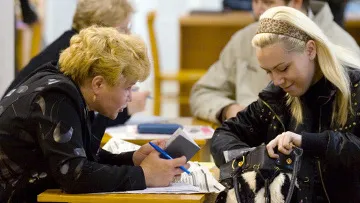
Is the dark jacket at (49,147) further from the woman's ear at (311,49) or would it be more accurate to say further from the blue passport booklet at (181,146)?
the woman's ear at (311,49)

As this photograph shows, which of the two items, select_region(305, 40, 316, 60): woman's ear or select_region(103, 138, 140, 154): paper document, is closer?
select_region(305, 40, 316, 60): woman's ear

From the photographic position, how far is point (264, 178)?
288 cm

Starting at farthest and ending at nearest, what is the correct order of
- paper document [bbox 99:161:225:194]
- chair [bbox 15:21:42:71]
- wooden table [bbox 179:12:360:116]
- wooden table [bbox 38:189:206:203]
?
chair [bbox 15:21:42:71] → wooden table [bbox 179:12:360:116] → paper document [bbox 99:161:225:194] → wooden table [bbox 38:189:206:203]

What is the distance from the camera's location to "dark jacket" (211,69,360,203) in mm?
2982

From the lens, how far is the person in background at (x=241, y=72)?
4312 millimetres

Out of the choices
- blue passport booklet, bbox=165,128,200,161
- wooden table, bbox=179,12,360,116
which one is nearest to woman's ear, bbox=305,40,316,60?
blue passport booklet, bbox=165,128,200,161

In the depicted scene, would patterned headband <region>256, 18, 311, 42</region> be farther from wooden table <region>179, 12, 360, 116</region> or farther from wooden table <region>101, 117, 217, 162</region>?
wooden table <region>179, 12, 360, 116</region>

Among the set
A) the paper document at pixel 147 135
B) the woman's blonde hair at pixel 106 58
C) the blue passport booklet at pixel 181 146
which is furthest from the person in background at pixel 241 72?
the woman's blonde hair at pixel 106 58

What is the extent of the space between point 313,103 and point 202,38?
499 cm

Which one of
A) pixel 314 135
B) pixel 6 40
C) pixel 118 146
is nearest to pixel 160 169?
pixel 314 135

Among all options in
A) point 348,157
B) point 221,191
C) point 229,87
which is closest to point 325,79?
point 348,157

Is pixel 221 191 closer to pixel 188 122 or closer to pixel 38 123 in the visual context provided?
pixel 38 123

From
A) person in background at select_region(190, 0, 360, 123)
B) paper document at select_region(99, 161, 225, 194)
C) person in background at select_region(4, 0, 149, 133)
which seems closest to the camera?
paper document at select_region(99, 161, 225, 194)

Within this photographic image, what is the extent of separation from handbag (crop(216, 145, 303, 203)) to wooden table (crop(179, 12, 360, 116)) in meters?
5.06
